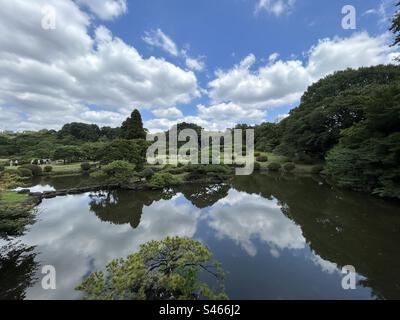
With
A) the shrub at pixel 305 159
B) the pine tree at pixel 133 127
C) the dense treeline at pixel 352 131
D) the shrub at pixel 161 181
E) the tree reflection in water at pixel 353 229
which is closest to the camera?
the tree reflection in water at pixel 353 229

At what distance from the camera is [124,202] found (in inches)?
428

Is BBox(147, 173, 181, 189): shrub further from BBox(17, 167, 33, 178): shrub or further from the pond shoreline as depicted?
BBox(17, 167, 33, 178): shrub

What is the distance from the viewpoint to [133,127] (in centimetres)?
2445

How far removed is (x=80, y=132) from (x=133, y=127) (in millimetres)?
24016

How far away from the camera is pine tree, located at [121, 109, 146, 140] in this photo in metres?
24.4

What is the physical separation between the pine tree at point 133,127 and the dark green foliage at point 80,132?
20229 millimetres

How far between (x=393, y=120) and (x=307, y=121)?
14.3 metres

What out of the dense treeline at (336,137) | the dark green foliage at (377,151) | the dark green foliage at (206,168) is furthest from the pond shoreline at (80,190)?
the dark green foliage at (377,151)

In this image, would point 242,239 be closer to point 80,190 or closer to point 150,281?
point 150,281

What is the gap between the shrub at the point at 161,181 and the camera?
1361 centimetres

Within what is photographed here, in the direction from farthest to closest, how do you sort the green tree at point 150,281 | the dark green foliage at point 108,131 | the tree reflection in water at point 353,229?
the dark green foliage at point 108,131, the tree reflection in water at point 353,229, the green tree at point 150,281

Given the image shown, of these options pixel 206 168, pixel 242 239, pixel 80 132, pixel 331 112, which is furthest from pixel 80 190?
pixel 80 132

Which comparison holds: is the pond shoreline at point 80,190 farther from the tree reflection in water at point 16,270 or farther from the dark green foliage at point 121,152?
the tree reflection in water at point 16,270
